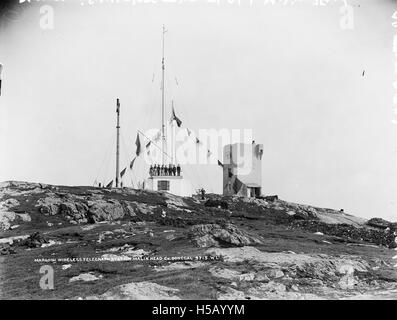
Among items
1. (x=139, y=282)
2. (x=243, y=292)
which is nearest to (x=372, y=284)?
(x=243, y=292)

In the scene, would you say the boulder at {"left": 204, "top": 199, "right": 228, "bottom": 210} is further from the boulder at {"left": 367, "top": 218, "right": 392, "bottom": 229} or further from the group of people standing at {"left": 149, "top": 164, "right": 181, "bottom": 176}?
the boulder at {"left": 367, "top": 218, "right": 392, "bottom": 229}

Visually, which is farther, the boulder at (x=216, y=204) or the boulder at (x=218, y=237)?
the boulder at (x=216, y=204)

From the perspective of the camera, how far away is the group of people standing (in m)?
24.2

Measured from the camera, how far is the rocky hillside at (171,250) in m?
14.7

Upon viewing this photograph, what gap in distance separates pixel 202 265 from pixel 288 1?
10.1 m

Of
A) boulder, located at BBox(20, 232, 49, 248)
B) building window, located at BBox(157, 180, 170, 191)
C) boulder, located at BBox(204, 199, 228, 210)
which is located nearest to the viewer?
boulder, located at BBox(20, 232, 49, 248)

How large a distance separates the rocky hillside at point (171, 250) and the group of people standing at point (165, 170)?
1.19m

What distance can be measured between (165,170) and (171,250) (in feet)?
26.7

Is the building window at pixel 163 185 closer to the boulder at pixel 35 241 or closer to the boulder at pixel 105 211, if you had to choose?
the boulder at pixel 105 211

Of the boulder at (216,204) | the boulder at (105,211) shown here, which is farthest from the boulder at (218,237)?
the boulder at (216,204)

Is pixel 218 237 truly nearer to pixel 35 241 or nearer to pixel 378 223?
pixel 35 241

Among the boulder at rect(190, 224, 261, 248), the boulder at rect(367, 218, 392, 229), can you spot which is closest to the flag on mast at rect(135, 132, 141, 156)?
the boulder at rect(190, 224, 261, 248)

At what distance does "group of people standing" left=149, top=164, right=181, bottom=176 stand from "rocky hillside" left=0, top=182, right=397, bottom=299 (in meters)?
1.19
